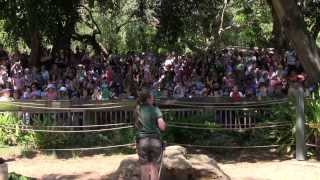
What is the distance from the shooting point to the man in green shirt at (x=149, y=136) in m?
8.42

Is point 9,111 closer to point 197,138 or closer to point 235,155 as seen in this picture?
point 197,138

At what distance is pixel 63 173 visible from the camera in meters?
11.1

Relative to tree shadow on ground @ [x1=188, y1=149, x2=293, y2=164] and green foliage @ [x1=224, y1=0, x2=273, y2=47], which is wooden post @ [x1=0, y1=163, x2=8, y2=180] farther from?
green foliage @ [x1=224, y1=0, x2=273, y2=47]

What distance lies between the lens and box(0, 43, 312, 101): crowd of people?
17391 mm

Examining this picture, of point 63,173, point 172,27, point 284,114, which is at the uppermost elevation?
point 172,27

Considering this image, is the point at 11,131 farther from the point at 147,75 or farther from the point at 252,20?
the point at 252,20

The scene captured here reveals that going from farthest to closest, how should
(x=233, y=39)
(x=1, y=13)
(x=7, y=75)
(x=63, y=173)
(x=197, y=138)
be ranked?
1. (x=233, y=39)
2. (x=7, y=75)
3. (x=1, y=13)
4. (x=197, y=138)
5. (x=63, y=173)

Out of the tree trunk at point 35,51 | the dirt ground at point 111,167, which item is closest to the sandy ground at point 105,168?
the dirt ground at point 111,167

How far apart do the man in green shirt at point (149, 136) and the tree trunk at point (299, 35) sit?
611 centimetres

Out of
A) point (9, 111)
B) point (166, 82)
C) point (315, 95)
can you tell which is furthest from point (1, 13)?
point (315, 95)

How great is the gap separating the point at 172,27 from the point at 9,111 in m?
8.24

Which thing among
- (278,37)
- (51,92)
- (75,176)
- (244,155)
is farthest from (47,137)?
(278,37)

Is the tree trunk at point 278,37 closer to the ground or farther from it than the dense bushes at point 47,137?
farther from it

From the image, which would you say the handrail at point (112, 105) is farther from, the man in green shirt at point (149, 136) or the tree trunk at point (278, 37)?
the tree trunk at point (278, 37)
